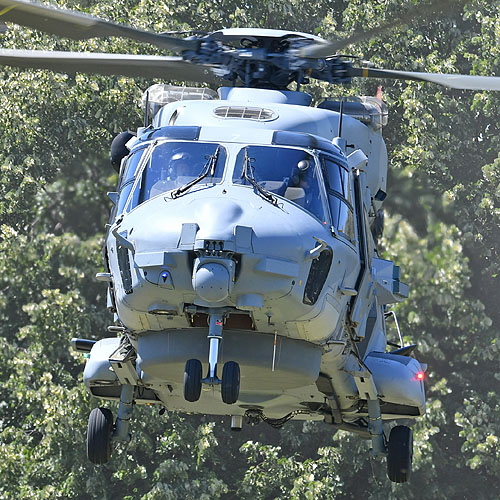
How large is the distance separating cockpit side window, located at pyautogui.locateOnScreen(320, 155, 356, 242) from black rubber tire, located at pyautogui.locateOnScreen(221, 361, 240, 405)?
1419mm

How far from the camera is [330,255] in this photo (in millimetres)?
9758

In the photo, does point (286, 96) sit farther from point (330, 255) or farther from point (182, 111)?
point (330, 255)

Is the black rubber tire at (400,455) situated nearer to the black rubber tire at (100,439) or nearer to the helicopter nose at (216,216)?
the black rubber tire at (100,439)

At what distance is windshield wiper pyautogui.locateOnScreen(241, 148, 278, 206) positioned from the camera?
380 inches

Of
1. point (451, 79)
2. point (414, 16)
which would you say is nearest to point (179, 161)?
point (414, 16)

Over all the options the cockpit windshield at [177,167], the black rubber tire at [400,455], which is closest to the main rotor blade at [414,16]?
the cockpit windshield at [177,167]

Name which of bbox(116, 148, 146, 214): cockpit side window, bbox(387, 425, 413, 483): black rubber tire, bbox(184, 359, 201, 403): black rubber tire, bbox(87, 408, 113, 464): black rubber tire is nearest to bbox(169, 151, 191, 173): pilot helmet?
bbox(116, 148, 146, 214): cockpit side window

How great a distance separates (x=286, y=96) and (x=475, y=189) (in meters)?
9.70

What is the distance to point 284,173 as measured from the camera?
10109mm

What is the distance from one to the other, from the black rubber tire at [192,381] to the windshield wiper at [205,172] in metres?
1.23

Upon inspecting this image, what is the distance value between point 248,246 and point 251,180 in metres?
0.92

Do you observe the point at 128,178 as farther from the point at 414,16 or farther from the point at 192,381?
the point at 414,16

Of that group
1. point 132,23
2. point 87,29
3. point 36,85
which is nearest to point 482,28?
point 132,23

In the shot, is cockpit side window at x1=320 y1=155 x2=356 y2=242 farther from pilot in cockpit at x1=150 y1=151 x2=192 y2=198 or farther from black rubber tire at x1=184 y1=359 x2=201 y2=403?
black rubber tire at x1=184 y1=359 x2=201 y2=403
